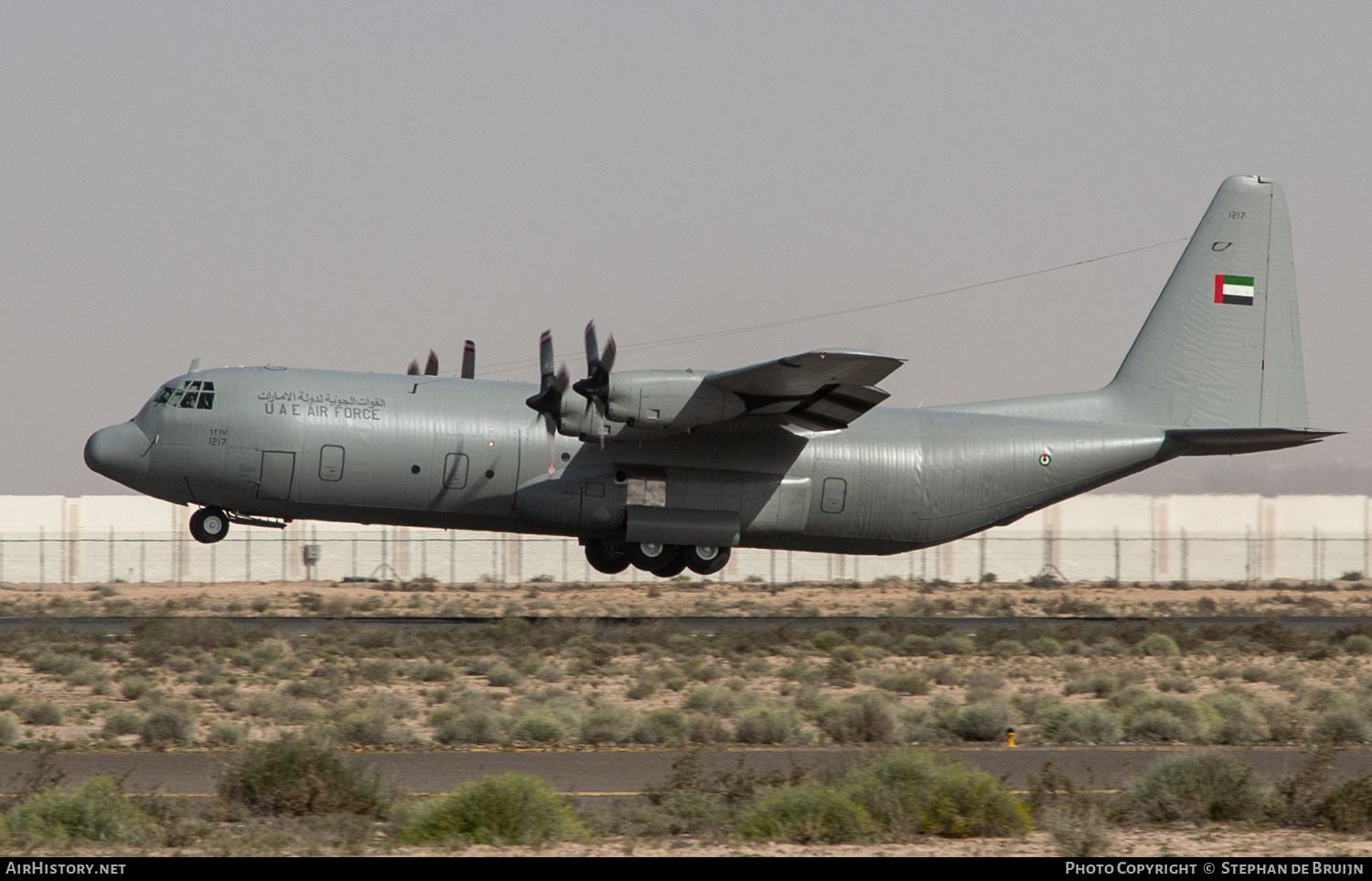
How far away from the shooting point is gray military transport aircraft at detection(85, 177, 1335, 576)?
27250 millimetres

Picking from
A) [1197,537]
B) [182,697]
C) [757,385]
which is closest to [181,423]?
[182,697]

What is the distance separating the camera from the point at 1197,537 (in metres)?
69.9

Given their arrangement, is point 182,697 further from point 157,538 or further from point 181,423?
point 157,538

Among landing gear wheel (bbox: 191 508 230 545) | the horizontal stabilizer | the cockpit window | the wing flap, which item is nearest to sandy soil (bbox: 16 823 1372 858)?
the wing flap

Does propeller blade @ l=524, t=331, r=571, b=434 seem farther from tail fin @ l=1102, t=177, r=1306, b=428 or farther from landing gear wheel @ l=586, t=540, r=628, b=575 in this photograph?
tail fin @ l=1102, t=177, r=1306, b=428

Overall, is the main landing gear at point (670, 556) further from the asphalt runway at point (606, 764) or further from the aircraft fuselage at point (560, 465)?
the asphalt runway at point (606, 764)

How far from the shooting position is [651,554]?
29438 mm

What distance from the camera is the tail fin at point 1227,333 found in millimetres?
32719

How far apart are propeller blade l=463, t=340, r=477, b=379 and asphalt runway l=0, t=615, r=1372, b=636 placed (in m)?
5.86

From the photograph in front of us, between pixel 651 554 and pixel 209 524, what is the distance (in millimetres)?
9399

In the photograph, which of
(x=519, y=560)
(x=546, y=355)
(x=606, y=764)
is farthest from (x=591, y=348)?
(x=519, y=560)

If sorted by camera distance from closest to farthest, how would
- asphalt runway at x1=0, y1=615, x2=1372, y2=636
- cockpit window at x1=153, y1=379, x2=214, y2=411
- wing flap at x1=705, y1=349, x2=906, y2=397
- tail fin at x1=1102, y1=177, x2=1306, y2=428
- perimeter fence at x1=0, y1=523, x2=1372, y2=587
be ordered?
wing flap at x1=705, y1=349, x2=906, y2=397 → cockpit window at x1=153, y1=379, x2=214, y2=411 → asphalt runway at x1=0, y1=615, x2=1372, y2=636 → tail fin at x1=1102, y1=177, x2=1306, y2=428 → perimeter fence at x1=0, y1=523, x2=1372, y2=587

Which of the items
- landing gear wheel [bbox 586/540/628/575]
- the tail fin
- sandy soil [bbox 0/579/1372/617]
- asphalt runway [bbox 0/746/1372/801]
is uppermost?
the tail fin
